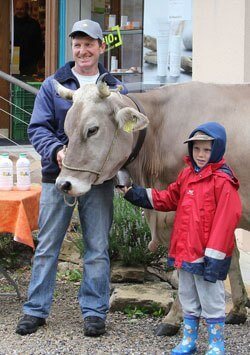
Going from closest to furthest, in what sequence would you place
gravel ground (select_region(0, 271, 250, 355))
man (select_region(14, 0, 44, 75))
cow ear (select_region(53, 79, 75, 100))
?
cow ear (select_region(53, 79, 75, 100)), gravel ground (select_region(0, 271, 250, 355)), man (select_region(14, 0, 44, 75))

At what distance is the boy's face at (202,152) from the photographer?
484 centimetres

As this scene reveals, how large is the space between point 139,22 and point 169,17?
26.9 inches

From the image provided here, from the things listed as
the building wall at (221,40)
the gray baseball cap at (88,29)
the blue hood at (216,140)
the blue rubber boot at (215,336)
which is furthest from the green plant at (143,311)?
the building wall at (221,40)

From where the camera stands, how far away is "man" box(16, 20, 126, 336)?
17.7 ft

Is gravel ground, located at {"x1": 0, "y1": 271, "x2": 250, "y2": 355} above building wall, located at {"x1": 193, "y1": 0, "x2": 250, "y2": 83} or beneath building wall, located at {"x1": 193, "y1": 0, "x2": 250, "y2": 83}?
beneath

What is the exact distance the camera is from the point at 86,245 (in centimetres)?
560

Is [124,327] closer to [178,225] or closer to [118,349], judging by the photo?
[118,349]

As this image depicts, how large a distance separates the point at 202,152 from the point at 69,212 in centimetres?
115

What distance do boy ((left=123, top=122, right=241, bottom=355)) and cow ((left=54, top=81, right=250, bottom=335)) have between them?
0.40m

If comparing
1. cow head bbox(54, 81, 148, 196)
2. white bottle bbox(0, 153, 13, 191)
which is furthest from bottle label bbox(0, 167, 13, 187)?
cow head bbox(54, 81, 148, 196)

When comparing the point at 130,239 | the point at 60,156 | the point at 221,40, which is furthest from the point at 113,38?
the point at 60,156

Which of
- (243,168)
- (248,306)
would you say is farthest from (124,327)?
(243,168)

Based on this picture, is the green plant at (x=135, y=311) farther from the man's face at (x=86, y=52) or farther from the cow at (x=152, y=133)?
the man's face at (x=86, y=52)

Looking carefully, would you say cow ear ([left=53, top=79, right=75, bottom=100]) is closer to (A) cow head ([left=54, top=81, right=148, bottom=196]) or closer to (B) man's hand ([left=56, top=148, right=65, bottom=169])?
(A) cow head ([left=54, top=81, right=148, bottom=196])
